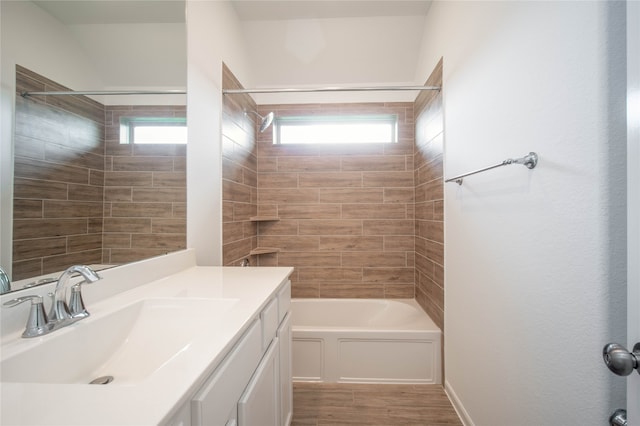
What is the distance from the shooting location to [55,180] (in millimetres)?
863

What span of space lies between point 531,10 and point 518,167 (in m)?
0.59

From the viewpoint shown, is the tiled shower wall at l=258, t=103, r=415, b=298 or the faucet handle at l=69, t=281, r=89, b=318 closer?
the faucet handle at l=69, t=281, r=89, b=318

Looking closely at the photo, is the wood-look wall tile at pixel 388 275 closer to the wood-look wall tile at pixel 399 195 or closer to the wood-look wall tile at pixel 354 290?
the wood-look wall tile at pixel 354 290

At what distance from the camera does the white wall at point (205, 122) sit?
1.62 m

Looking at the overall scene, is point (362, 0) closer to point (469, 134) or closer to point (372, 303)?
point (469, 134)

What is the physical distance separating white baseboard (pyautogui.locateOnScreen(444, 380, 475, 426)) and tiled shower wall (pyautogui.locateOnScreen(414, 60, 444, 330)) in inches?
15.3

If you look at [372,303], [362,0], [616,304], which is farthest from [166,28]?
[372,303]

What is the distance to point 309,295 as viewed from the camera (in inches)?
112

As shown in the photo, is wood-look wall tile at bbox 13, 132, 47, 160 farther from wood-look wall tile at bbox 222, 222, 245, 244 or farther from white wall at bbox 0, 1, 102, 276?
wood-look wall tile at bbox 222, 222, 245, 244

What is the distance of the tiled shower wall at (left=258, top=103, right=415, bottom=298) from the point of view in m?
2.82

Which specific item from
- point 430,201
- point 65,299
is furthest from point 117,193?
point 430,201

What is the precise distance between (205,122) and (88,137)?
846 millimetres

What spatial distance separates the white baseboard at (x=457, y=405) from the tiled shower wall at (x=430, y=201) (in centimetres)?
39

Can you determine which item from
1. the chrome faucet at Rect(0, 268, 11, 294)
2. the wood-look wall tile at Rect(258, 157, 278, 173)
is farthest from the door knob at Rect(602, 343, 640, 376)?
the wood-look wall tile at Rect(258, 157, 278, 173)
